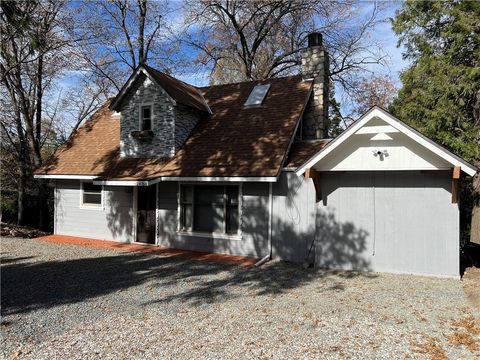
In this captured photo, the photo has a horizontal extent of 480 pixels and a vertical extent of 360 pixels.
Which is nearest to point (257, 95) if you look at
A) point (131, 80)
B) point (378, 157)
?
point (131, 80)

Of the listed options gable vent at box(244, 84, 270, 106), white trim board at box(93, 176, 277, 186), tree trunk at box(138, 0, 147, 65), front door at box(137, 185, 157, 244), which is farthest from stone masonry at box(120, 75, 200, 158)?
tree trunk at box(138, 0, 147, 65)

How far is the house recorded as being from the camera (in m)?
9.02

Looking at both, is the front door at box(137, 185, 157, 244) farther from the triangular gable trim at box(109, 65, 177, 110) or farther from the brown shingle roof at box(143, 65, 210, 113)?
the triangular gable trim at box(109, 65, 177, 110)

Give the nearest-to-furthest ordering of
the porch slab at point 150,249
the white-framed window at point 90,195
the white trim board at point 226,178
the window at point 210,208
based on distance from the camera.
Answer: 1. the white trim board at point 226,178
2. the porch slab at point 150,249
3. the window at point 210,208
4. the white-framed window at point 90,195

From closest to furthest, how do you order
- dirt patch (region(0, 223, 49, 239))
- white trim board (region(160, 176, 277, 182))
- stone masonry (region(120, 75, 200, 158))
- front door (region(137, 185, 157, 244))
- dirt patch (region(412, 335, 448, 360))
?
dirt patch (region(412, 335, 448, 360))
white trim board (region(160, 176, 277, 182))
front door (region(137, 185, 157, 244))
stone masonry (region(120, 75, 200, 158))
dirt patch (region(0, 223, 49, 239))

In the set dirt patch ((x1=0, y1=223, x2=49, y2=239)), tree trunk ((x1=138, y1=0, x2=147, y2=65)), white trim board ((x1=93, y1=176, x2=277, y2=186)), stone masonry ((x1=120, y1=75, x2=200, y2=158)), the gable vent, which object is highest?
tree trunk ((x1=138, y1=0, x2=147, y2=65))

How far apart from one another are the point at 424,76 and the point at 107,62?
18345 mm

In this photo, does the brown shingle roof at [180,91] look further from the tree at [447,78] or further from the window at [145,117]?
the tree at [447,78]

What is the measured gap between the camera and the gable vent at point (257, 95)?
1401 centimetres

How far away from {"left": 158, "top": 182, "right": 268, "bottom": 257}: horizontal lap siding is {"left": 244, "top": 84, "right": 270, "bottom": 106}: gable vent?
4128 millimetres

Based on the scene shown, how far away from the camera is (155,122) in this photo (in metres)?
13.4

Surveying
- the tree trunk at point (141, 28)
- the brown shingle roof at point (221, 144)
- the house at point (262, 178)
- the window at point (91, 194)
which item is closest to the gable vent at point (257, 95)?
the house at point (262, 178)

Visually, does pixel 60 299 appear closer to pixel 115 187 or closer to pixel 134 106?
pixel 115 187

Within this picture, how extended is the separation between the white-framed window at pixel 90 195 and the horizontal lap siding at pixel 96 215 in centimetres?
17
